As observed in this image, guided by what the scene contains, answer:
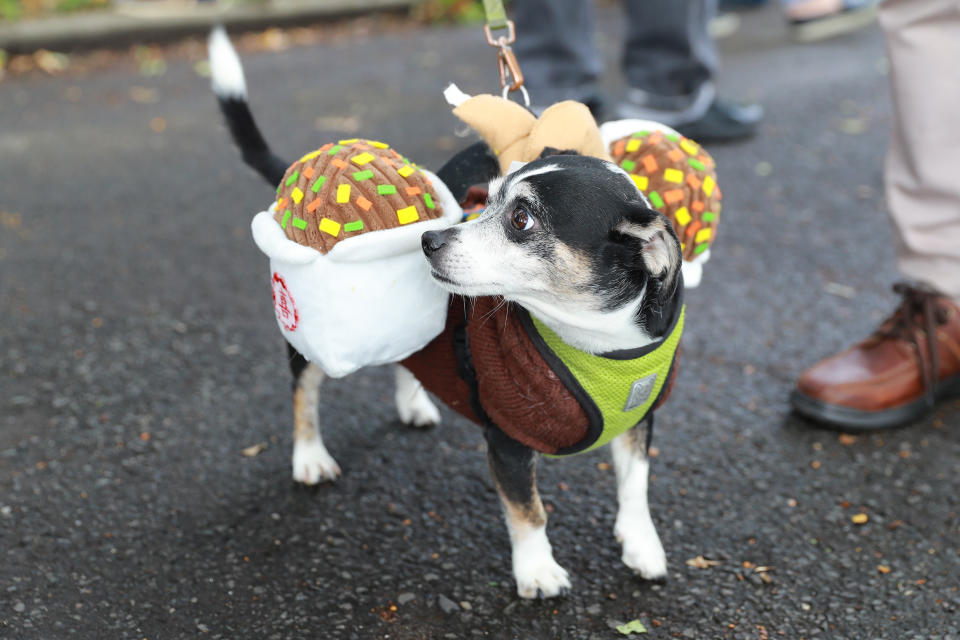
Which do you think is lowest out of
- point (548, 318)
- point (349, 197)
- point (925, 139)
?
point (925, 139)

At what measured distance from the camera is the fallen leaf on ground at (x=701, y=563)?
225 centimetres

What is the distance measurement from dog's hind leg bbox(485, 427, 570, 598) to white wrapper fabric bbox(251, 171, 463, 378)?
0.32 metres

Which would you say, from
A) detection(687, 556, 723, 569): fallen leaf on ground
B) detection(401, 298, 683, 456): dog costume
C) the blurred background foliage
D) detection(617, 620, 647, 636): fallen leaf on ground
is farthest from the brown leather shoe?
the blurred background foliage

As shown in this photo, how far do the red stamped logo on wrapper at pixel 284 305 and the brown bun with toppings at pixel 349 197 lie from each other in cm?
12

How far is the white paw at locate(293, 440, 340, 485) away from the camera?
8.45 feet

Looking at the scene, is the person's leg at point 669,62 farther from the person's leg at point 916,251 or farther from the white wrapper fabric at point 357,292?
the white wrapper fabric at point 357,292

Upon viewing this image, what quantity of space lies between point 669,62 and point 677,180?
2.95m

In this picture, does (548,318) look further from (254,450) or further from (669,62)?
(669,62)

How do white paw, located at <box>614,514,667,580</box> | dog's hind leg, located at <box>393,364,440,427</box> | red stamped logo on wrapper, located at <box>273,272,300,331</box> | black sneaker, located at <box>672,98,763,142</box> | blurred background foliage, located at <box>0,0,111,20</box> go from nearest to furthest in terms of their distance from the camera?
red stamped logo on wrapper, located at <box>273,272,300,331</box> → white paw, located at <box>614,514,667,580</box> → dog's hind leg, located at <box>393,364,440,427</box> → black sneaker, located at <box>672,98,763,142</box> → blurred background foliage, located at <box>0,0,111,20</box>

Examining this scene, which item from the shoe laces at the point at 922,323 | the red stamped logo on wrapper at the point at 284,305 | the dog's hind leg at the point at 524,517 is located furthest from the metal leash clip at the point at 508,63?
the shoe laces at the point at 922,323

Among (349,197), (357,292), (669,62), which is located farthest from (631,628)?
(669,62)

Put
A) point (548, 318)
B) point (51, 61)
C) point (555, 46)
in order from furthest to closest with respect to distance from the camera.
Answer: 1. point (51, 61)
2. point (555, 46)
3. point (548, 318)

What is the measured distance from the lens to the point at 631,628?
6.74ft

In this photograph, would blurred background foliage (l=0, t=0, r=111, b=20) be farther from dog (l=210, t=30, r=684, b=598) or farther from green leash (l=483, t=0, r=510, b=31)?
dog (l=210, t=30, r=684, b=598)
